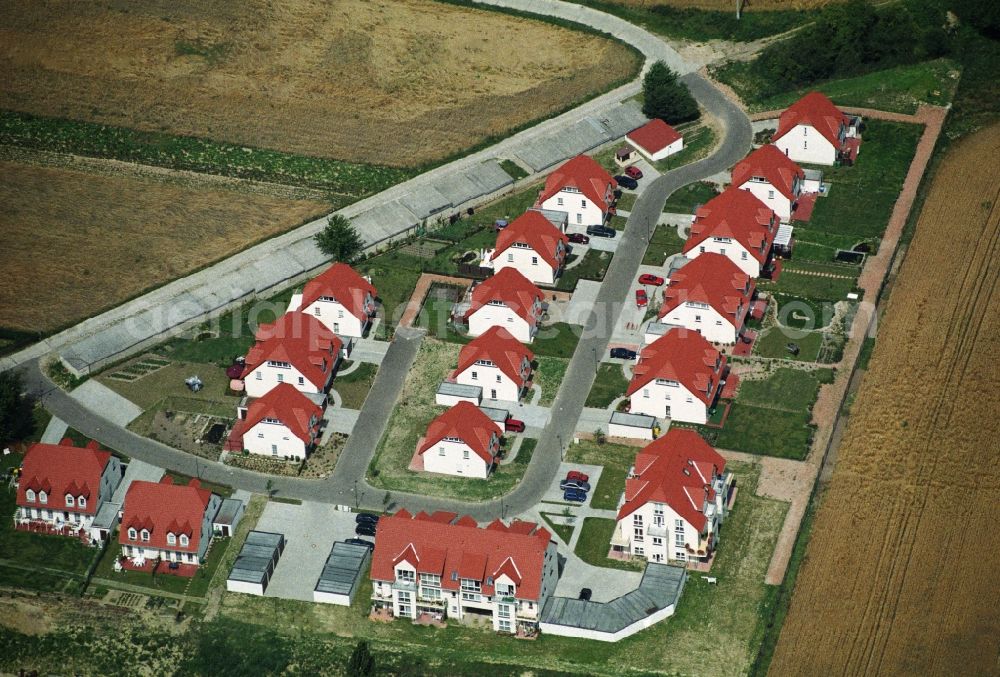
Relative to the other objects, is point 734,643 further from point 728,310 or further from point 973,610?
point 728,310

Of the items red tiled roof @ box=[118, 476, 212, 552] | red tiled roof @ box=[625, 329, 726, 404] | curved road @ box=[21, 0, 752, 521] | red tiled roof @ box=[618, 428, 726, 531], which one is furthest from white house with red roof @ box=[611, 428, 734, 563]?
red tiled roof @ box=[118, 476, 212, 552]

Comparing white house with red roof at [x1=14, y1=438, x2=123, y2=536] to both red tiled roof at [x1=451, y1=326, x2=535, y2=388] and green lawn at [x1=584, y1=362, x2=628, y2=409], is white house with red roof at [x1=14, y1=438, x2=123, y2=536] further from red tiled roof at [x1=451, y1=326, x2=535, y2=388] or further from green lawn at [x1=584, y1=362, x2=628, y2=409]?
green lawn at [x1=584, y1=362, x2=628, y2=409]

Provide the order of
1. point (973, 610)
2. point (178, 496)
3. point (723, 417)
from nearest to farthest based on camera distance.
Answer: point (973, 610)
point (178, 496)
point (723, 417)

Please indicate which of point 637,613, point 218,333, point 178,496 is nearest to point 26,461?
point 178,496

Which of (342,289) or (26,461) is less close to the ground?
(342,289)

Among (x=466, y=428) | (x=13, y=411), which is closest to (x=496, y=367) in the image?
(x=466, y=428)

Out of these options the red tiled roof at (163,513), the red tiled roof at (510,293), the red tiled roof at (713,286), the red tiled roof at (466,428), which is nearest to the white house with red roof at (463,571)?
the red tiled roof at (466,428)

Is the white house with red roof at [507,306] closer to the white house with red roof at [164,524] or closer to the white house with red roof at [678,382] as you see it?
the white house with red roof at [678,382]
